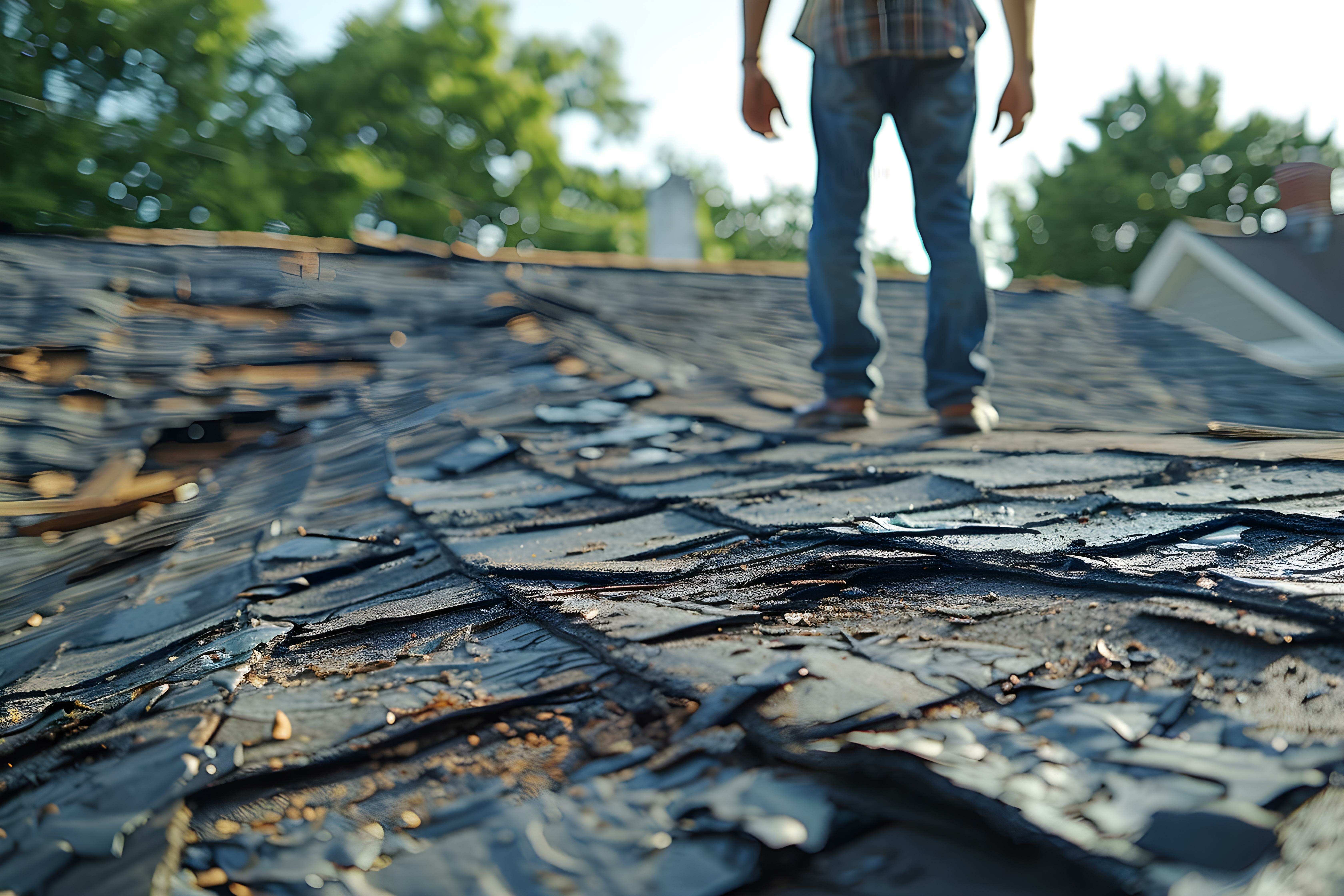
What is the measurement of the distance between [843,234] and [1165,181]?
1129 inches

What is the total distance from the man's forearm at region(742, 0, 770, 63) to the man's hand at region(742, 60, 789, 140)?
3 centimetres

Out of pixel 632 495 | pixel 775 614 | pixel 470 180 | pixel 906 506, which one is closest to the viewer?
pixel 775 614

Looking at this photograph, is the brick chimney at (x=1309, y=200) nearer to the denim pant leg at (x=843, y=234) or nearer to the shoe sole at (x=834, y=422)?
the denim pant leg at (x=843, y=234)

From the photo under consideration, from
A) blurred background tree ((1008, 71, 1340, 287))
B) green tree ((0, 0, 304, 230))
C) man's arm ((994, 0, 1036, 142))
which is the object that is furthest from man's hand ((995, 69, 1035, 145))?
blurred background tree ((1008, 71, 1340, 287))

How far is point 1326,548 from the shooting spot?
113 centimetres

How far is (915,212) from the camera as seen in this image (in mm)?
2623

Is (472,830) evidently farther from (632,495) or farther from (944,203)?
(944,203)

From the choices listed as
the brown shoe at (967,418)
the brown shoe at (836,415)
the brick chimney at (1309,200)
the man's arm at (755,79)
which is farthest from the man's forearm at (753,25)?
the brick chimney at (1309,200)

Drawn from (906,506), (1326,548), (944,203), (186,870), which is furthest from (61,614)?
(944,203)

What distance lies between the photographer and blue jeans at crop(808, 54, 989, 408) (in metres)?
2.49

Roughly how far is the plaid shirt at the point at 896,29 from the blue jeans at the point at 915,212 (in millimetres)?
46

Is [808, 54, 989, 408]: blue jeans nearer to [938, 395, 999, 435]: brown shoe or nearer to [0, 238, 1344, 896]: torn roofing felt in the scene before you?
[938, 395, 999, 435]: brown shoe

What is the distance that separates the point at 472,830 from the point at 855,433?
202 cm

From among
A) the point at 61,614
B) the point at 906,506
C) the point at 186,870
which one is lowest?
the point at 61,614
